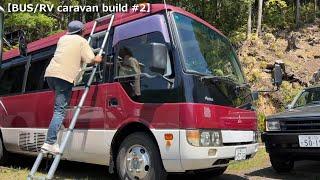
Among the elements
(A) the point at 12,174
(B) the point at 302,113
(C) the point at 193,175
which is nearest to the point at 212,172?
(C) the point at 193,175

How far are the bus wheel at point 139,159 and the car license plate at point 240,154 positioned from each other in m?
1.08

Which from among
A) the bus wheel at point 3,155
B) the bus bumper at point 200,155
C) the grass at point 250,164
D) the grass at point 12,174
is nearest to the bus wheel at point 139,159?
the bus bumper at point 200,155

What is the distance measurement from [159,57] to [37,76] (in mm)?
3543

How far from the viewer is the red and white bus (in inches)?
241

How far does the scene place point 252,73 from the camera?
20.5m

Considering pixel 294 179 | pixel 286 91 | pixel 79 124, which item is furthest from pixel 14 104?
pixel 286 91

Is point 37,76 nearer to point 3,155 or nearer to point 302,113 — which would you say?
point 3,155

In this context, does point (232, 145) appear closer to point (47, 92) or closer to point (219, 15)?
point (47, 92)

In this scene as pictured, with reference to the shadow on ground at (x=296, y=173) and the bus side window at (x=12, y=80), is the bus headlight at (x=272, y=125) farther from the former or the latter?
the bus side window at (x=12, y=80)

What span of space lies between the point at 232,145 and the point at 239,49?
812 inches

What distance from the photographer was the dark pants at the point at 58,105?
608 cm

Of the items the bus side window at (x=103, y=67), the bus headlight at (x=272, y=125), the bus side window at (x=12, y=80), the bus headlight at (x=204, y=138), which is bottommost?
the bus headlight at (x=272, y=125)

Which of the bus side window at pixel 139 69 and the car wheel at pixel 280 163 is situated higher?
the bus side window at pixel 139 69

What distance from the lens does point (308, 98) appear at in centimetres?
934
